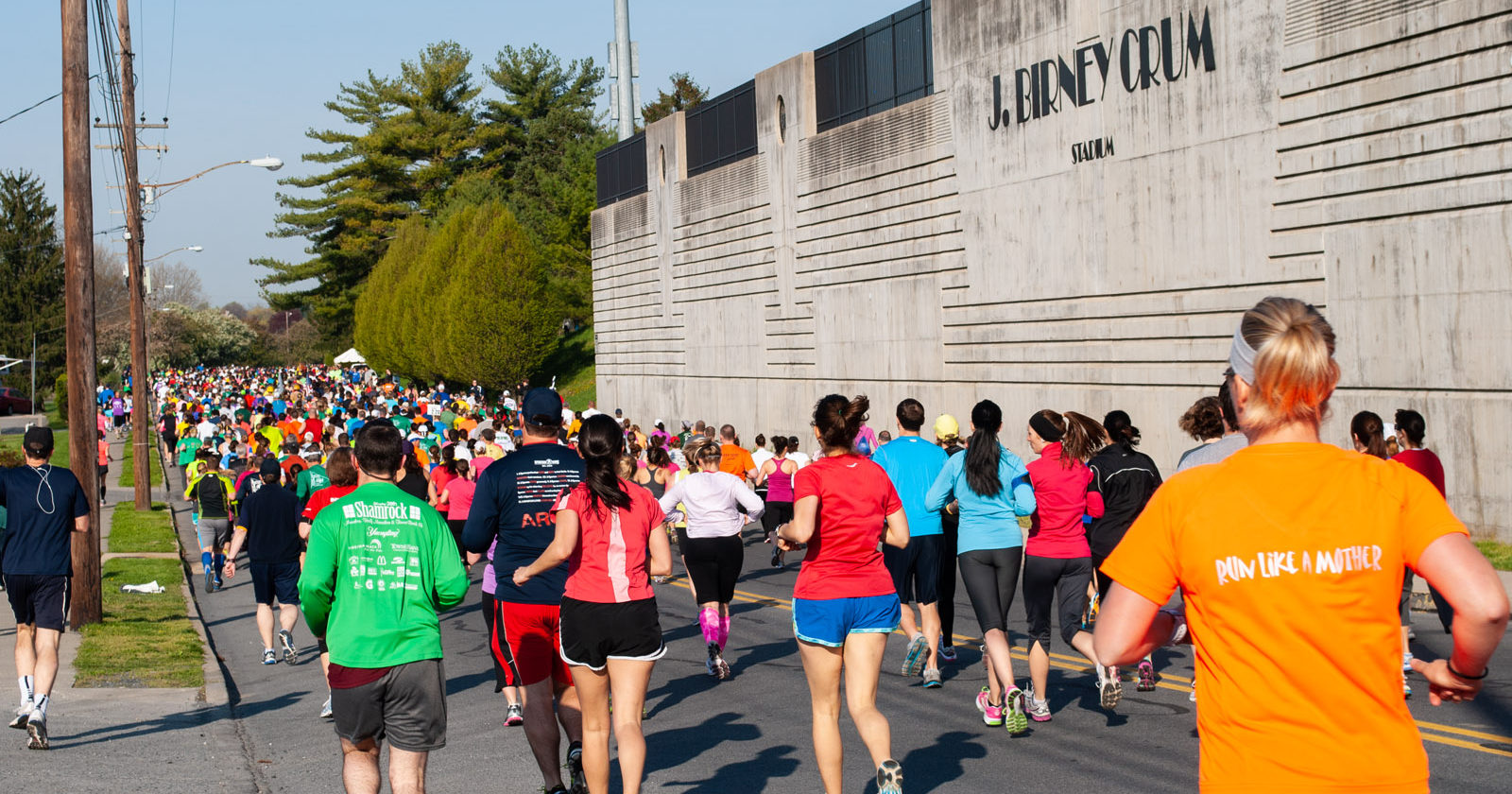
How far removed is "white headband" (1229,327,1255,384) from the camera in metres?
2.85

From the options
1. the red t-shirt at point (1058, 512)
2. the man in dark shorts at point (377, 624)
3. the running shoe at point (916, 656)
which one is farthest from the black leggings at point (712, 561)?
the man in dark shorts at point (377, 624)

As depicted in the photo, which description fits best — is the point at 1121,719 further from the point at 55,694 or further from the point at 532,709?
the point at 55,694

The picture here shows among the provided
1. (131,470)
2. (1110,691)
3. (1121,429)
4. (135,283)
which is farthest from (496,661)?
(131,470)

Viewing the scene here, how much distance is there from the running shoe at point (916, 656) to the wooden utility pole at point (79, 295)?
25.7ft

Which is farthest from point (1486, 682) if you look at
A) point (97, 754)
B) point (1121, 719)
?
point (97, 754)

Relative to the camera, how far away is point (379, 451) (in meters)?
5.62

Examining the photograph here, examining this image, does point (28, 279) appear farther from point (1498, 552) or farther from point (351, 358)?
point (1498, 552)

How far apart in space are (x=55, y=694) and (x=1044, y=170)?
56.8 feet

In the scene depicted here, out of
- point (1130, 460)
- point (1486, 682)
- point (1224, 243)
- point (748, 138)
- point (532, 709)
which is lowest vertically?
point (1486, 682)

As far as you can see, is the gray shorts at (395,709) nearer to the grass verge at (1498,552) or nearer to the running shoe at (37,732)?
the running shoe at (37,732)

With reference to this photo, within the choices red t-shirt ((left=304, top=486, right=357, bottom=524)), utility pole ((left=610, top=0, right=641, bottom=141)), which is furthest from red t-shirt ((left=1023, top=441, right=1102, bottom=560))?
utility pole ((left=610, top=0, right=641, bottom=141))

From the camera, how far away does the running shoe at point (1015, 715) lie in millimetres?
7949

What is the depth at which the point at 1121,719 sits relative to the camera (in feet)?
27.3

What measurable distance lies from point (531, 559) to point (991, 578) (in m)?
2.91
